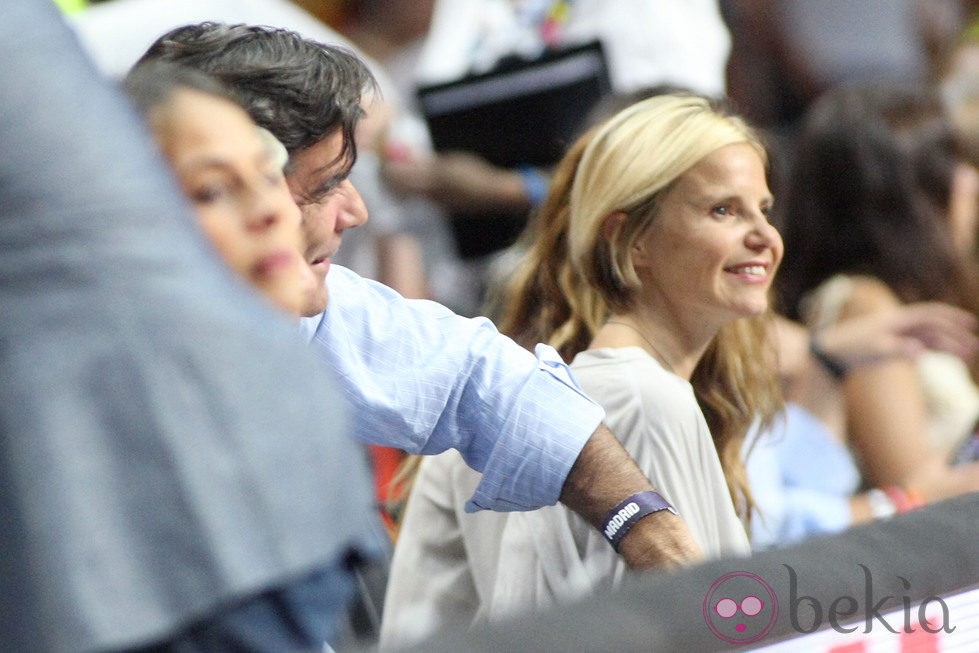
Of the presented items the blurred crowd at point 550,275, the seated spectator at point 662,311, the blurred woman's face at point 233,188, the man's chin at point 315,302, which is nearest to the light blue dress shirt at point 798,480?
the blurred crowd at point 550,275

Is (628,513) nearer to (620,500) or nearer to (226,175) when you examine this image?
(620,500)

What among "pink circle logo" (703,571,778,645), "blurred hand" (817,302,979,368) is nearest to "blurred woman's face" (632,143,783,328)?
"pink circle logo" (703,571,778,645)

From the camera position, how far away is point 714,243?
126 centimetres

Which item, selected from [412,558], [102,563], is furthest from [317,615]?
[412,558]

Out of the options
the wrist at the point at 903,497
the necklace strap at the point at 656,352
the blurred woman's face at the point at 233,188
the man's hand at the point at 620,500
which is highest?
the blurred woman's face at the point at 233,188

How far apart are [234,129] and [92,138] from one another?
0.11m

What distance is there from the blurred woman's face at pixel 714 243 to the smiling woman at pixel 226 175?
45cm

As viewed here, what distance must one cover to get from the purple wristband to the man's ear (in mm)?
266

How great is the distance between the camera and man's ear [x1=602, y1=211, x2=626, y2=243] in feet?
4.19

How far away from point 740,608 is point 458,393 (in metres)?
0.30

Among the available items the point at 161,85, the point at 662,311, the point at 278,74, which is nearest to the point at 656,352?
the point at 662,311

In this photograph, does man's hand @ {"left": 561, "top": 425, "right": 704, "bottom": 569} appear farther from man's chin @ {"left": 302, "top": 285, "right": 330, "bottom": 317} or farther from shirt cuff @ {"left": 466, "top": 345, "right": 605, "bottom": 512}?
man's chin @ {"left": 302, "top": 285, "right": 330, "bottom": 317}

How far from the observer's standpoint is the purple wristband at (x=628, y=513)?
113cm

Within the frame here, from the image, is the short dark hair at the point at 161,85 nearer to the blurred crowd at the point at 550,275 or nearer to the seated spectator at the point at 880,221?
the blurred crowd at the point at 550,275
